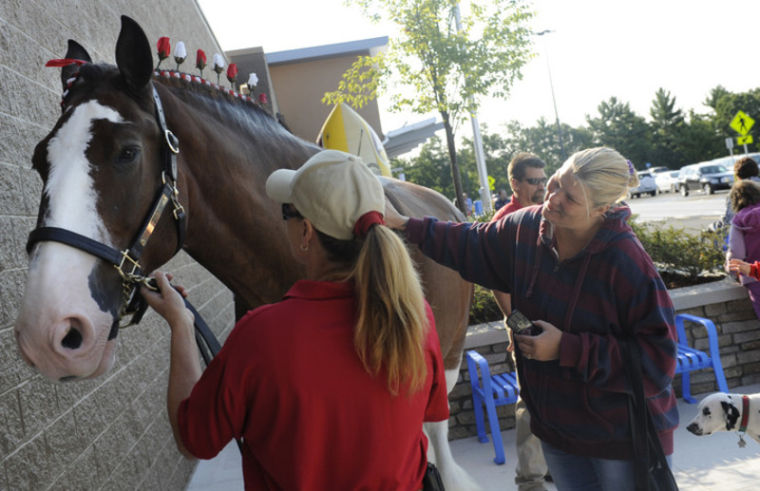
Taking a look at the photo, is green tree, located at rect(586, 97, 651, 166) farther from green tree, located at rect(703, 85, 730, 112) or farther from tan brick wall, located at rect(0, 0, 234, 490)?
tan brick wall, located at rect(0, 0, 234, 490)

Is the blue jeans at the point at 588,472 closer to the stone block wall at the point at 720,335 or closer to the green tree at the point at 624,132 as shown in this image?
the stone block wall at the point at 720,335

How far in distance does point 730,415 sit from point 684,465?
0.85m

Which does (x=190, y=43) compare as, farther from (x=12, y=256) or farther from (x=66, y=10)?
(x=12, y=256)

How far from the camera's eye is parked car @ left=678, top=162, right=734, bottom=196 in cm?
3167

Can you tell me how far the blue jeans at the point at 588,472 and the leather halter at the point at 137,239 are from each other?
5.53ft

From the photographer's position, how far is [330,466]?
1.42 metres

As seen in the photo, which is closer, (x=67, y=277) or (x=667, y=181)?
(x=67, y=277)

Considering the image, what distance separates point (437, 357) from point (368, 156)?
11.4ft

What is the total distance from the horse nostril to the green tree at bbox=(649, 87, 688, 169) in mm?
68941

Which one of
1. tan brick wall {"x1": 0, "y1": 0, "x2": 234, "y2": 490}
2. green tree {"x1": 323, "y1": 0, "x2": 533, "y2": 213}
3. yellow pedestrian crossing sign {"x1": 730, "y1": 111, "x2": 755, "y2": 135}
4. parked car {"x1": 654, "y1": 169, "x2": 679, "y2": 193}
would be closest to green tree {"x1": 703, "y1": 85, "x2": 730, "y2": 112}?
parked car {"x1": 654, "y1": 169, "x2": 679, "y2": 193}

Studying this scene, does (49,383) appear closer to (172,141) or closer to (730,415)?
(172,141)

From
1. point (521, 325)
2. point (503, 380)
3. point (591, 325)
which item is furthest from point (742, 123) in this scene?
point (521, 325)

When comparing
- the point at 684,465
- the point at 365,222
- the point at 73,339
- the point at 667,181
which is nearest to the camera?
the point at 365,222

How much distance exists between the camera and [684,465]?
13.5ft
